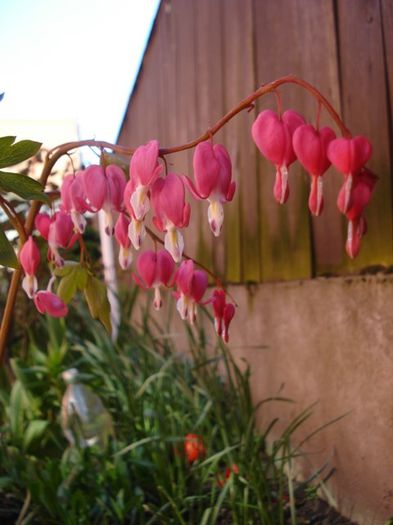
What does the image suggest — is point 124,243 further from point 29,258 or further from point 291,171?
point 291,171

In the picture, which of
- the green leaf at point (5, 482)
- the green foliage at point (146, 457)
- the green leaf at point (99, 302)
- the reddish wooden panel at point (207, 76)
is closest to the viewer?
the green leaf at point (99, 302)

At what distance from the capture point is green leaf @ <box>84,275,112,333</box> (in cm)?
109

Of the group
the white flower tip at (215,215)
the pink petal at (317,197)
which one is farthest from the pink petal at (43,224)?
the pink petal at (317,197)

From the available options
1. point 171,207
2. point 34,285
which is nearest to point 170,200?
point 171,207

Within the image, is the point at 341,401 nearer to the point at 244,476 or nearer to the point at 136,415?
the point at 244,476

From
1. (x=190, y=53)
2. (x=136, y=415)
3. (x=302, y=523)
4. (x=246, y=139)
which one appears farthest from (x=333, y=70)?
(x=190, y=53)

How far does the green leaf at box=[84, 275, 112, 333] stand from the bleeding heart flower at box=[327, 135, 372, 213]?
17.1 inches

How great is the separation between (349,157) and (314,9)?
1.16m

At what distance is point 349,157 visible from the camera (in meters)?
0.82

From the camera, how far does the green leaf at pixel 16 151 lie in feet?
3.22

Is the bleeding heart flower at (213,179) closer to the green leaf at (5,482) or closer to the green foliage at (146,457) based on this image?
the green foliage at (146,457)

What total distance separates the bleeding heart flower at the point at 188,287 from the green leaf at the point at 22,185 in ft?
0.80

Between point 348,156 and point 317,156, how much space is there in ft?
0.13

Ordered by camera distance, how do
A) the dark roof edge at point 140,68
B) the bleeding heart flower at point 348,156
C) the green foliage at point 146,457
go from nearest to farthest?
1. the bleeding heart flower at point 348,156
2. the green foliage at point 146,457
3. the dark roof edge at point 140,68
